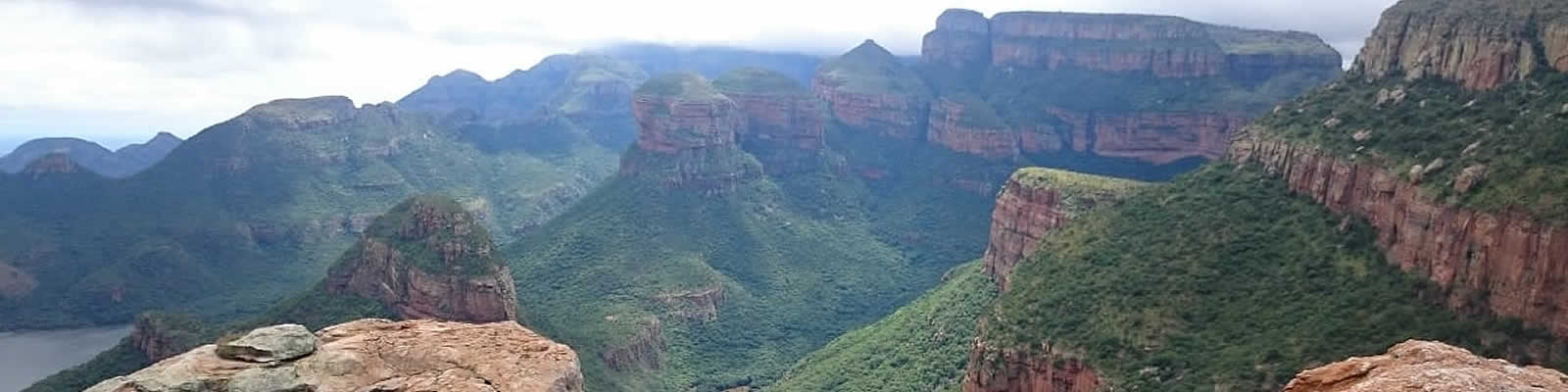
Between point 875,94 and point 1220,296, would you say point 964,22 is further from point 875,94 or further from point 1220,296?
point 1220,296

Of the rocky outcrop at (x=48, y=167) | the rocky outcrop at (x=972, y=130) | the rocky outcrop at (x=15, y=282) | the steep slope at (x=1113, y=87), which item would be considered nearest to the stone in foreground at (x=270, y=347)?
the steep slope at (x=1113, y=87)

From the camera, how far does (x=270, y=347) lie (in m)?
26.8

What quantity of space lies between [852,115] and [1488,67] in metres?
122

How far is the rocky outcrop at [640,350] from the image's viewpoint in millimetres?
95006

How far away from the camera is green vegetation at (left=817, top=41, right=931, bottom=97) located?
172500mm

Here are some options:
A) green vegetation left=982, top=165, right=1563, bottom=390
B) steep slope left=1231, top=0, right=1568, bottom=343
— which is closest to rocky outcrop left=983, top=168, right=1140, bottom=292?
green vegetation left=982, top=165, right=1563, bottom=390

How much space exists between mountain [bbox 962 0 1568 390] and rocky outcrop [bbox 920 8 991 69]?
115109 millimetres

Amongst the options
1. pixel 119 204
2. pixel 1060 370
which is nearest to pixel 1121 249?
pixel 1060 370

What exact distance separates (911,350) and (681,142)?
219ft

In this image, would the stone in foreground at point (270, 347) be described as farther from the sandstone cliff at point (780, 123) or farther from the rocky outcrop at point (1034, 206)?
the sandstone cliff at point (780, 123)

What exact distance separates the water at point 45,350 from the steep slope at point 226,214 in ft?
8.42

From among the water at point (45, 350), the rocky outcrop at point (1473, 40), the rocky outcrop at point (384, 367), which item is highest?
the rocky outcrop at point (1473, 40)

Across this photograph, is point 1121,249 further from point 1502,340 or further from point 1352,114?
point 1502,340

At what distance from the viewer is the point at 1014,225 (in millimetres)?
81938
